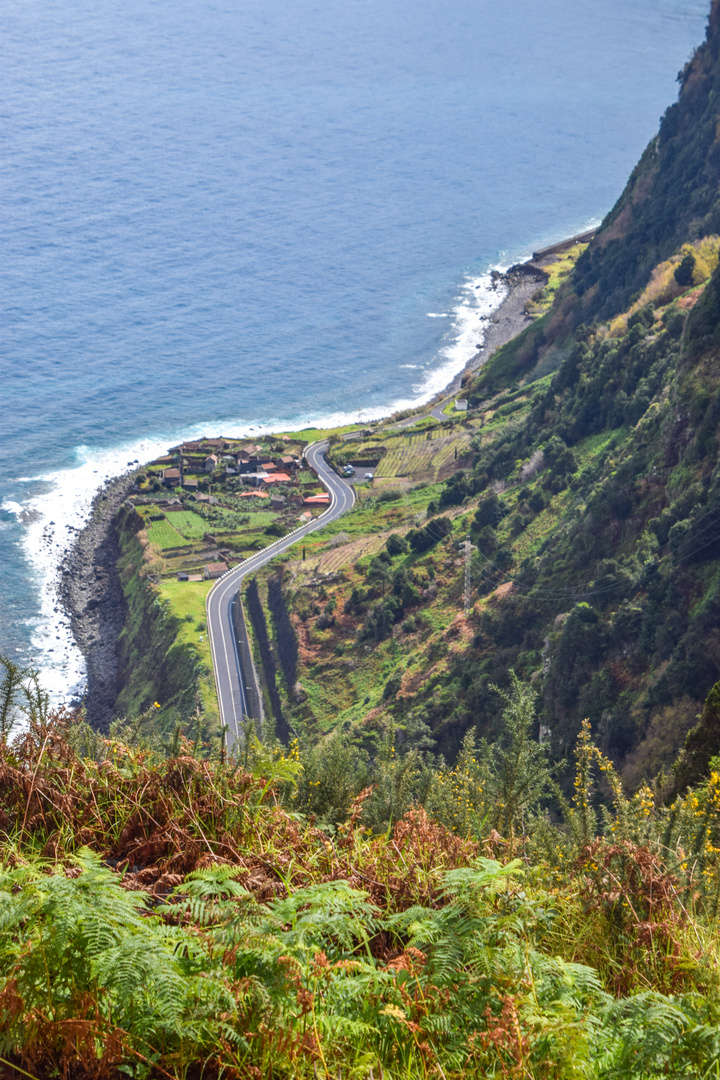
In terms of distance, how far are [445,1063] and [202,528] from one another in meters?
81.4

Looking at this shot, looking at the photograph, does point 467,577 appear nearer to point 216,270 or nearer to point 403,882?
point 403,882

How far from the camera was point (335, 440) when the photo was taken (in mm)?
102062

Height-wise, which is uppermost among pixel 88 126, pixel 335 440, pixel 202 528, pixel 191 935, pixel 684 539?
pixel 88 126

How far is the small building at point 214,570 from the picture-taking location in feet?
252

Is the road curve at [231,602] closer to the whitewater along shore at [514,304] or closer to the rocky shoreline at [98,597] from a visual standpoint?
the rocky shoreline at [98,597]

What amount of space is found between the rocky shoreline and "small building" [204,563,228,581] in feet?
24.4

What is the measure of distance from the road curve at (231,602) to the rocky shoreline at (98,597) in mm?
8027

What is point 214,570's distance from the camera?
7800 cm

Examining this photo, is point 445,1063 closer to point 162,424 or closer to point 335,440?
point 335,440

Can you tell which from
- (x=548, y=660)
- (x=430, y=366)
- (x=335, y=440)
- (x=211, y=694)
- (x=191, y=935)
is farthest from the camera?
(x=430, y=366)

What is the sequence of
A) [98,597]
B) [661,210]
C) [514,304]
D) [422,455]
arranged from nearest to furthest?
1. [661,210]
2. [98,597]
3. [422,455]
4. [514,304]

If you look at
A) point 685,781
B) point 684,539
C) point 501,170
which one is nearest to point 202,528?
point 684,539

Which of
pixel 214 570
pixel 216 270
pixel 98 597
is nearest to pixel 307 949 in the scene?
pixel 214 570

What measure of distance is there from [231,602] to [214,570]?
6000 mm
